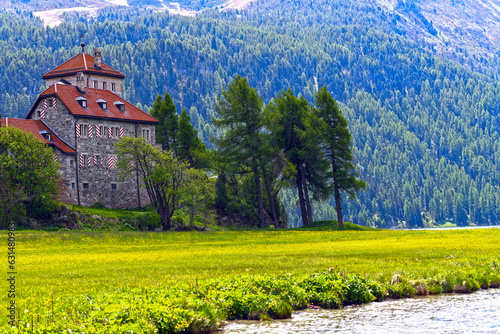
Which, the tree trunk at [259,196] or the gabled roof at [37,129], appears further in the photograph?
the tree trunk at [259,196]

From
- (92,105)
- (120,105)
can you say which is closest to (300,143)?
(120,105)

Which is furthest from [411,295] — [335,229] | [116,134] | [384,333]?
[116,134]

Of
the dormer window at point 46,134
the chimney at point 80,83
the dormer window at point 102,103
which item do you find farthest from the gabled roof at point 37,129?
the dormer window at point 102,103

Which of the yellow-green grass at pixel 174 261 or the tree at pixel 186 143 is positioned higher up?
the tree at pixel 186 143

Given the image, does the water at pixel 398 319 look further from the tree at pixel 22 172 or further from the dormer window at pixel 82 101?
the dormer window at pixel 82 101

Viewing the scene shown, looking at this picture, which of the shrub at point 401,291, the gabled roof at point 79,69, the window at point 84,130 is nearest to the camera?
the shrub at point 401,291

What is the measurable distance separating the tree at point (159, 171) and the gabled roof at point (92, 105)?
1049 centimetres

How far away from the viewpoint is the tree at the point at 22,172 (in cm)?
7088

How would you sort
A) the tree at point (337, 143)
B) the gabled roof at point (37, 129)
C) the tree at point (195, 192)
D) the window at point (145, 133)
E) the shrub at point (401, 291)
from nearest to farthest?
the shrub at point (401, 291), the tree at point (195, 192), the gabled roof at point (37, 129), the tree at point (337, 143), the window at point (145, 133)

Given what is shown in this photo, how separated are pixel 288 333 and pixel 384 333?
324 cm

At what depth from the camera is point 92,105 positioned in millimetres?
92938

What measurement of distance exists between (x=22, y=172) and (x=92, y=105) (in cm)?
2238

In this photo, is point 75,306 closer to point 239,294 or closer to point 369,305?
point 239,294

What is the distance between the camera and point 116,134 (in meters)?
93.6
